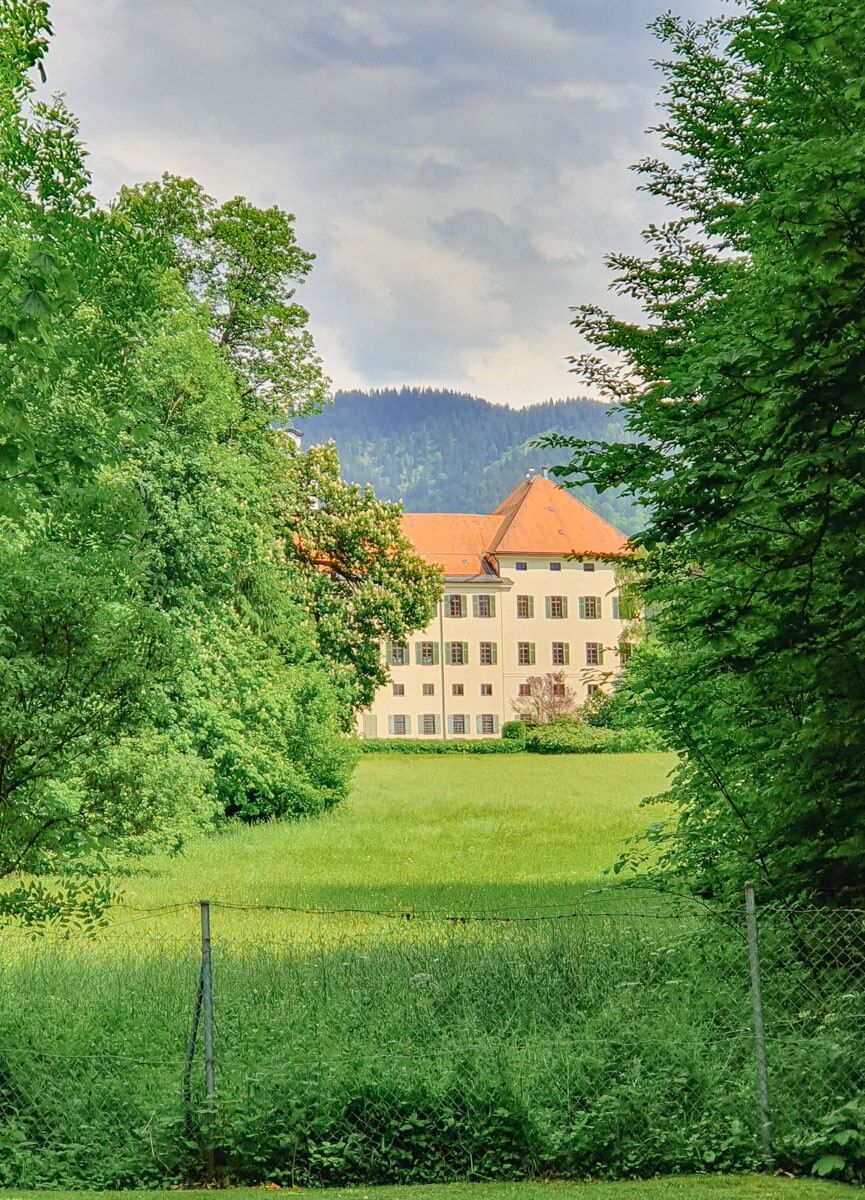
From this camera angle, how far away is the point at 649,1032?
8445 mm

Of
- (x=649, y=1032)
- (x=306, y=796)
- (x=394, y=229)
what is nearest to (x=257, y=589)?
(x=306, y=796)

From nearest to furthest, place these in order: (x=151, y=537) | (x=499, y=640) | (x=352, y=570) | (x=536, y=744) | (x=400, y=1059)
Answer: (x=400, y=1059) → (x=151, y=537) → (x=352, y=570) → (x=536, y=744) → (x=499, y=640)

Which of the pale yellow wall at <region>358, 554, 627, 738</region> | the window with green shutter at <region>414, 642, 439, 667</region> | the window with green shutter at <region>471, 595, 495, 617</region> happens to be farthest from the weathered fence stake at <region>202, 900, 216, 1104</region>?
the window with green shutter at <region>471, 595, 495, 617</region>

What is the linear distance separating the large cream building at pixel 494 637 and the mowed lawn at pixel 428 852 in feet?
120

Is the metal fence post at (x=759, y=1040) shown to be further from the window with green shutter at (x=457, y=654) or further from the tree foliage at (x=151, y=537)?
the window with green shutter at (x=457, y=654)

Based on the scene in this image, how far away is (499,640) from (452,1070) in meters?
76.7

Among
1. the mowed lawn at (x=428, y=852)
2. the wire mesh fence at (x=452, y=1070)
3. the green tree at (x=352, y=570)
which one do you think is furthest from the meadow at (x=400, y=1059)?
the green tree at (x=352, y=570)

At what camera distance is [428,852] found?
28.8 m

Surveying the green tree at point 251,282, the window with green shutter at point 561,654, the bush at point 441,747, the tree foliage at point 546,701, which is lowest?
the bush at point 441,747

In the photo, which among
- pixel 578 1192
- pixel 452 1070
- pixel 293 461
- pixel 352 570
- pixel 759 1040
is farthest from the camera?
pixel 352 570

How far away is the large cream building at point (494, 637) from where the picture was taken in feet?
276

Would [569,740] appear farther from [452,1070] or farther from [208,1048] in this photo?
[208,1048]

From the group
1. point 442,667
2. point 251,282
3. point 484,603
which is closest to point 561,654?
point 484,603

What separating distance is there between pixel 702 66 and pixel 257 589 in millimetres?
20255
